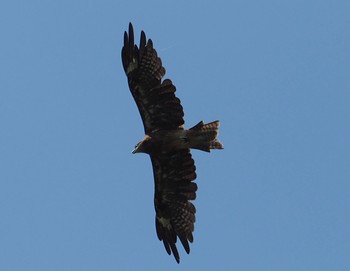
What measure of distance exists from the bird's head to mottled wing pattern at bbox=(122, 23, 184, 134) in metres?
0.20

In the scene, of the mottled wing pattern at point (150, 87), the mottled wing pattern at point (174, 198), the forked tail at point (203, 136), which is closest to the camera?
the mottled wing pattern at point (150, 87)

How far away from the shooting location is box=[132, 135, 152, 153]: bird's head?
1858cm

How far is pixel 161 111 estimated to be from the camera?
A: 61.0ft

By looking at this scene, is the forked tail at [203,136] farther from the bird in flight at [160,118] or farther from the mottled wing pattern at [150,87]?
the mottled wing pattern at [150,87]

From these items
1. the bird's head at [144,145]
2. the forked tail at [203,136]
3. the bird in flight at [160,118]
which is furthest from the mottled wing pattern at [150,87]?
the forked tail at [203,136]

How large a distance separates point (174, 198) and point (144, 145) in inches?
67.7

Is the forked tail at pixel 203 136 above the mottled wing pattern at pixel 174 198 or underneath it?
above

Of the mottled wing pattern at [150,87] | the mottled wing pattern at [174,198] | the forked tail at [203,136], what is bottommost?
the mottled wing pattern at [174,198]

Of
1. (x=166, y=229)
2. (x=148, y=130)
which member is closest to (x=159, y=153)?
(x=148, y=130)

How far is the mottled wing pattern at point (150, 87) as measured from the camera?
18453 mm

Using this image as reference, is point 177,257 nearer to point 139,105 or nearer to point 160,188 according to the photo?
point 160,188

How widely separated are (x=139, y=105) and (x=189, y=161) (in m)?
1.56

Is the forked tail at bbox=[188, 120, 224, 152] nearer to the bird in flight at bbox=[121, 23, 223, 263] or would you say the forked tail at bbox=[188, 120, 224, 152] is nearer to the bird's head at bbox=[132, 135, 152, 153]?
the bird in flight at bbox=[121, 23, 223, 263]

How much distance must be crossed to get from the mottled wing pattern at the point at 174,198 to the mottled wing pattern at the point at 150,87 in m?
0.81
